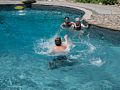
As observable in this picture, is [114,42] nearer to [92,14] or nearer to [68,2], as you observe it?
[92,14]

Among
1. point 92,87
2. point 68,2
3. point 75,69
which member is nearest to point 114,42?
point 75,69

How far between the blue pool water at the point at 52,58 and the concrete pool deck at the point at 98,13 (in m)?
0.67

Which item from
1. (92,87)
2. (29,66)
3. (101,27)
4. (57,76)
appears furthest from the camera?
(101,27)

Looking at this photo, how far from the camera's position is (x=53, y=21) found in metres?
22.3

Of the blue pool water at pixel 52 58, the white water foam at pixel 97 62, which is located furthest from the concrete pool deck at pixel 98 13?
the white water foam at pixel 97 62

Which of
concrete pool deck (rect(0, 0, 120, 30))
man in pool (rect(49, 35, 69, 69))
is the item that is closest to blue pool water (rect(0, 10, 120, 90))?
man in pool (rect(49, 35, 69, 69))

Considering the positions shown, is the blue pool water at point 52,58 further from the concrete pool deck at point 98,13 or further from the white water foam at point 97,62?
the concrete pool deck at point 98,13

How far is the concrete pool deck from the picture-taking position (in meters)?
19.9

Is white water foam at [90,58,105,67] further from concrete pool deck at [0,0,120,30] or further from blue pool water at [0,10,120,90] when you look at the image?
concrete pool deck at [0,0,120,30]

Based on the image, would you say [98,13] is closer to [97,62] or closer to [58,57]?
[97,62]

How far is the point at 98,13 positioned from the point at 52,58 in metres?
8.06

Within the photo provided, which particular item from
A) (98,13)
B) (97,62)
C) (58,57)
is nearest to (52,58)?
(58,57)

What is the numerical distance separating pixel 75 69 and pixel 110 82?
1869mm

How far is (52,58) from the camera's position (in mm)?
15297
